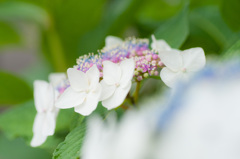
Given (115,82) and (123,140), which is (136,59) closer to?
(115,82)

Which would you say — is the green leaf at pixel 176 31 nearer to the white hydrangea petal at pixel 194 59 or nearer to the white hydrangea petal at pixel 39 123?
the white hydrangea petal at pixel 194 59

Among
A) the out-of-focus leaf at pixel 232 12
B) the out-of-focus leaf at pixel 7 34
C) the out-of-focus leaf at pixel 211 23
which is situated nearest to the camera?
the out-of-focus leaf at pixel 232 12

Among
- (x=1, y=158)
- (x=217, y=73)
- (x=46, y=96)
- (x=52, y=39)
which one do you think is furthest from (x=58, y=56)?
(x=217, y=73)

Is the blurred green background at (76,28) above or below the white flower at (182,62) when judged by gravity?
above

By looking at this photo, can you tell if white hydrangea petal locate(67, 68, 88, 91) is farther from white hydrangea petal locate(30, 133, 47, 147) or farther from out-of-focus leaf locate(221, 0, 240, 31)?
out-of-focus leaf locate(221, 0, 240, 31)

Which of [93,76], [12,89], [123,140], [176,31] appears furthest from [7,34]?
[123,140]

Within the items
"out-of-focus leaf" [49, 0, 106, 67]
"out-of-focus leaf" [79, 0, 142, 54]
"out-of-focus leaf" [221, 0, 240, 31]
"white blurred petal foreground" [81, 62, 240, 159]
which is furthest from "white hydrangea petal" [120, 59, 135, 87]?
"out-of-focus leaf" [49, 0, 106, 67]

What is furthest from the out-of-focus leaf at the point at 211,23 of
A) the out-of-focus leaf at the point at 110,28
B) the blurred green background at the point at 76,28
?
the out-of-focus leaf at the point at 110,28

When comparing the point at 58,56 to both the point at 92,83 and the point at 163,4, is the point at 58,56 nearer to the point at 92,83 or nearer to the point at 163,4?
the point at 163,4
